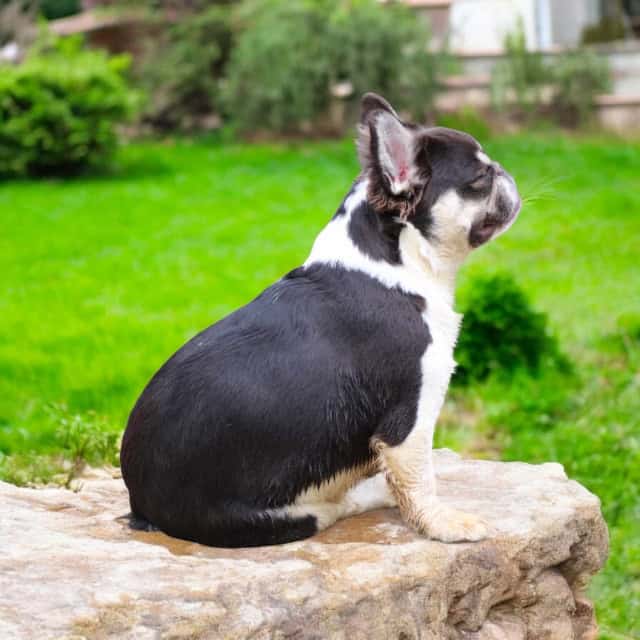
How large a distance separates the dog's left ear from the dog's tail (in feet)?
3.23

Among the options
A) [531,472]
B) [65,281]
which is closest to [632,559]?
[531,472]

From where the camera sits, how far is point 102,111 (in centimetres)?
1350

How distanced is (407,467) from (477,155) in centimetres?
97

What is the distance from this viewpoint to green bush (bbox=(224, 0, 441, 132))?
14.7m

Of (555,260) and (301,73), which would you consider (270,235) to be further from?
(301,73)

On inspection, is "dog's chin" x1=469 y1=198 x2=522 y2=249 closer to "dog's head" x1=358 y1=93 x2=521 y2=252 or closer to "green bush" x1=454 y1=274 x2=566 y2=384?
"dog's head" x1=358 y1=93 x2=521 y2=252

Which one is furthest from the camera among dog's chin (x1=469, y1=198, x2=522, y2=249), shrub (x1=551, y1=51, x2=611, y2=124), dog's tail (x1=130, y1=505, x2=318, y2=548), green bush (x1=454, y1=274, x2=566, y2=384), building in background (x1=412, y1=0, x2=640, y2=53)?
building in background (x1=412, y1=0, x2=640, y2=53)

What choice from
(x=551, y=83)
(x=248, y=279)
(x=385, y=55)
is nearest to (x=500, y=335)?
(x=248, y=279)

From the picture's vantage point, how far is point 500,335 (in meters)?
6.92

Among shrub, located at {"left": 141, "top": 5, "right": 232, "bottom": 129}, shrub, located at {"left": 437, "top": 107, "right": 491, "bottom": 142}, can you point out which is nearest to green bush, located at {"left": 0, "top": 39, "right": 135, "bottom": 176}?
shrub, located at {"left": 141, "top": 5, "right": 232, "bottom": 129}

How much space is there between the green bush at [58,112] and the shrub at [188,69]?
249 centimetres

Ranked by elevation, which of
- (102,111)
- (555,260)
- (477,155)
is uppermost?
(477,155)

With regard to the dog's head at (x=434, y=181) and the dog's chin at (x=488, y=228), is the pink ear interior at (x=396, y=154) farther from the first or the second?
the dog's chin at (x=488, y=228)

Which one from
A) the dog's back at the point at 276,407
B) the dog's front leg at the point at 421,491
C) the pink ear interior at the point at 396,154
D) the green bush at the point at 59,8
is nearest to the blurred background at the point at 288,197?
the pink ear interior at the point at 396,154
